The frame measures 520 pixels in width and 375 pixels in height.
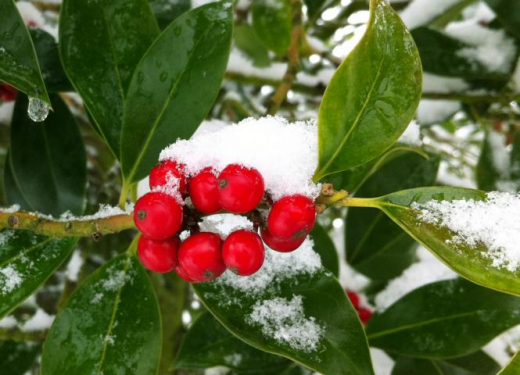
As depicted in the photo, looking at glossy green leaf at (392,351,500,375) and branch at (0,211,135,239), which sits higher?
branch at (0,211,135,239)

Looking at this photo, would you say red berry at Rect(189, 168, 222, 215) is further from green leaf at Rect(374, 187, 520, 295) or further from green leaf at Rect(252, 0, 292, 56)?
green leaf at Rect(252, 0, 292, 56)

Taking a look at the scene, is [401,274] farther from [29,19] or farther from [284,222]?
[29,19]

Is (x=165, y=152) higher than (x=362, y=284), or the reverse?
(x=165, y=152)

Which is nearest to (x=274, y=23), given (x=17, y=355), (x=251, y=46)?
(x=251, y=46)

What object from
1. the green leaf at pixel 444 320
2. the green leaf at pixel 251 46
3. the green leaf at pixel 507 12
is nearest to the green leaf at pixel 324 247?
the green leaf at pixel 444 320

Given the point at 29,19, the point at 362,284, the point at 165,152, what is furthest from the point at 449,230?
the point at 29,19

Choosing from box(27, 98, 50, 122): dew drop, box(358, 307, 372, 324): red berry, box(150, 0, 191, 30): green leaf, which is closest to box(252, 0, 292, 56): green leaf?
box(150, 0, 191, 30): green leaf
